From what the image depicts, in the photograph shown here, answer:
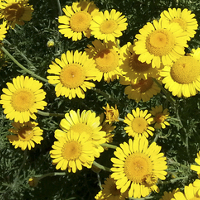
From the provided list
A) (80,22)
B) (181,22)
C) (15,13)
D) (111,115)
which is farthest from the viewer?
(15,13)

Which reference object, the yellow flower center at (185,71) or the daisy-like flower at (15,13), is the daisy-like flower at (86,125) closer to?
the yellow flower center at (185,71)

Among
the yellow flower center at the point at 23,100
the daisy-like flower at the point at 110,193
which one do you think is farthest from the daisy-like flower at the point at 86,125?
the daisy-like flower at the point at 110,193

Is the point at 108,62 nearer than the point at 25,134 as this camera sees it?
Yes

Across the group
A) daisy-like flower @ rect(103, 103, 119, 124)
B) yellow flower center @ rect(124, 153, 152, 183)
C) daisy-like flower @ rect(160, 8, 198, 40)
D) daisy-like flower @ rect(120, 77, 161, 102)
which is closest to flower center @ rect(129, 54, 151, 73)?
daisy-like flower @ rect(120, 77, 161, 102)

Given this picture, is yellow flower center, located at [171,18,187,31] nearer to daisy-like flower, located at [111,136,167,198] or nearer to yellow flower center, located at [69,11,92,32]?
yellow flower center, located at [69,11,92,32]

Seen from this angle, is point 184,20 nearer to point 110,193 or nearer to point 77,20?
point 77,20

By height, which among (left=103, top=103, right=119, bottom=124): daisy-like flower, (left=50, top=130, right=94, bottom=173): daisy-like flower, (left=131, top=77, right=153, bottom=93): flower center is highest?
(left=131, top=77, right=153, bottom=93): flower center

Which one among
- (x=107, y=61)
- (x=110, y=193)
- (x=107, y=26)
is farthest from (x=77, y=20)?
(x=110, y=193)
